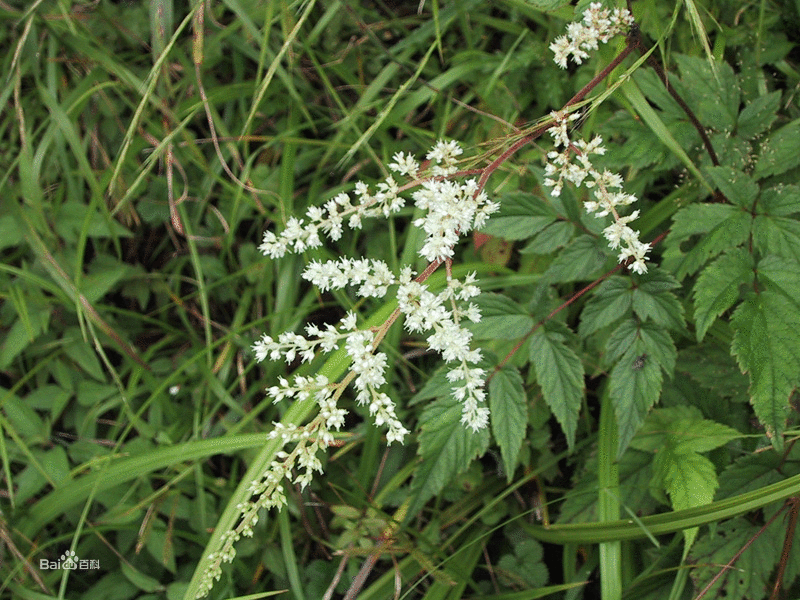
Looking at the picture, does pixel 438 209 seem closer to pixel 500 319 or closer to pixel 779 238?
pixel 500 319

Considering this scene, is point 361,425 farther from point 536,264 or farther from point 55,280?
point 55,280

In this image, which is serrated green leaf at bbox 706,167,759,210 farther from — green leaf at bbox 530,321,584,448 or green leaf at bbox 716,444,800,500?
green leaf at bbox 716,444,800,500

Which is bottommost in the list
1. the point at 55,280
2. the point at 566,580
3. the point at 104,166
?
the point at 566,580

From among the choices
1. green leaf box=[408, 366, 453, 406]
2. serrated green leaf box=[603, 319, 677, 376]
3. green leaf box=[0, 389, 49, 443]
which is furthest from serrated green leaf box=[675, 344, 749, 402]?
green leaf box=[0, 389, 49, 443]

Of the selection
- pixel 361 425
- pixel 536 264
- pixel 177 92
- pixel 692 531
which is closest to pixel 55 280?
pixel 177 92
